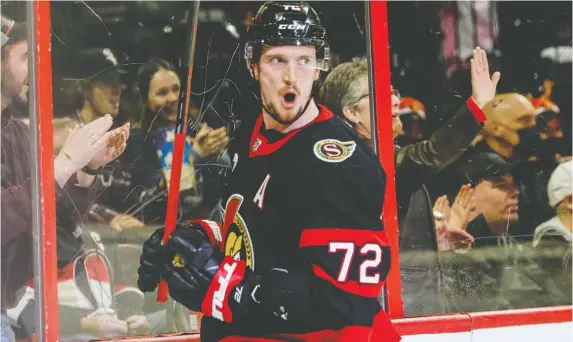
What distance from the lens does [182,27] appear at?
2742 mm

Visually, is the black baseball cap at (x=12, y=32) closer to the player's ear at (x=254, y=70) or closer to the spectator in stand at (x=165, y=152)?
the spectator in stand at (x=165, y=152)

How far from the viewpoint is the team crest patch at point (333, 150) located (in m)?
2.17

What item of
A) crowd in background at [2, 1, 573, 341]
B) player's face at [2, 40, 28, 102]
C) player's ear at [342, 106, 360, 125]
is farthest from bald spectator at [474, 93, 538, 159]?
player's face at [2, 40, 28, 102]

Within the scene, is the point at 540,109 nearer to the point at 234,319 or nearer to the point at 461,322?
the point at 461,322

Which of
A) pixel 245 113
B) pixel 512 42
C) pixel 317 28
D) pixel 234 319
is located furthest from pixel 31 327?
pixel 512 42

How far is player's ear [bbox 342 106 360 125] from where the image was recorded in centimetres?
284

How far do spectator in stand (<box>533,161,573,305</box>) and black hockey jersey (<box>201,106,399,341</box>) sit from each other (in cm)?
114

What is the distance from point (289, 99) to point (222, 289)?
0.62 meters

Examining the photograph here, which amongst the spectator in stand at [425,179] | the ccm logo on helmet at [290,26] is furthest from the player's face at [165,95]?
the spectator in stand at [425,179]

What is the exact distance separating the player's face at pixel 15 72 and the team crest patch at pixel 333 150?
43.4 inches

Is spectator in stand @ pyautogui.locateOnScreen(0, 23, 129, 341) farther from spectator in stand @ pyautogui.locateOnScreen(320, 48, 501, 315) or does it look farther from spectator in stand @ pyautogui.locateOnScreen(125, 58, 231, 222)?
spectator in stand @ pyautogui.locateOnScreen(320, 48, 501, 315)

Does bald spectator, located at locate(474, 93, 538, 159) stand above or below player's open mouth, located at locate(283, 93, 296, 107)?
below

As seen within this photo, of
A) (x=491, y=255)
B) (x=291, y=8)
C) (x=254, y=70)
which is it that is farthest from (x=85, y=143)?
(x=491, y=255)

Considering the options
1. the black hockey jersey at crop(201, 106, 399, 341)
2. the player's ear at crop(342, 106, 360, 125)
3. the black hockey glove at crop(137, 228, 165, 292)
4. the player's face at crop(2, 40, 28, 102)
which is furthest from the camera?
the player's ear at crop(342, 106, 360, 125)
